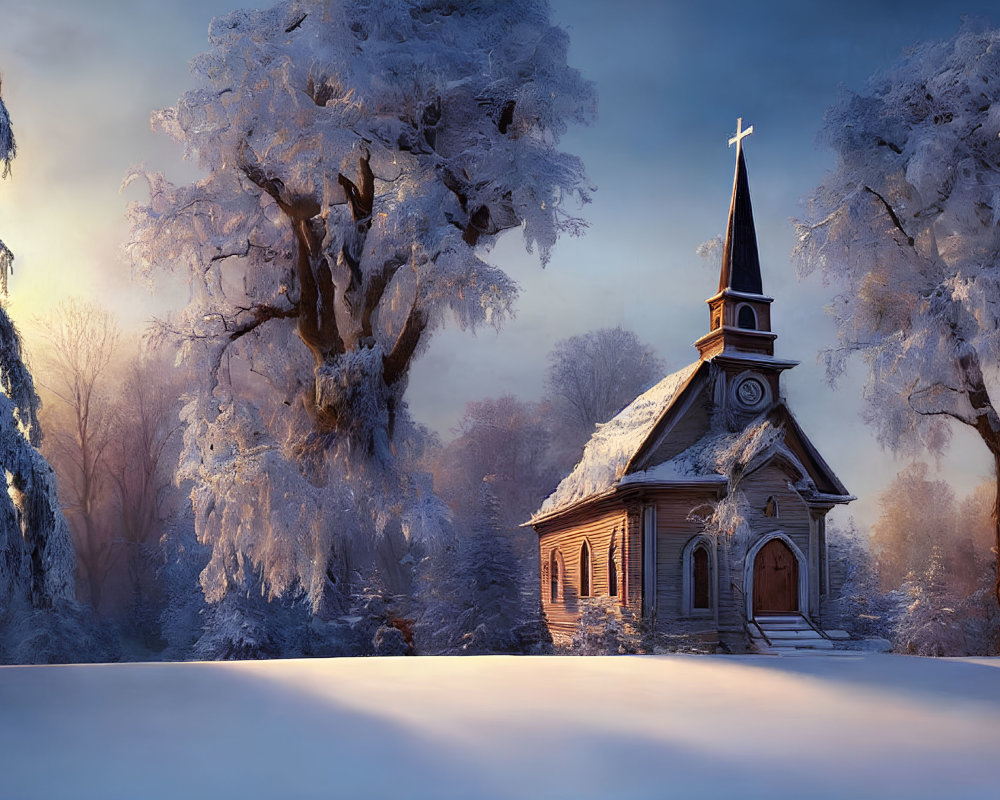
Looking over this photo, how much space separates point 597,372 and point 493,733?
84.1 ft

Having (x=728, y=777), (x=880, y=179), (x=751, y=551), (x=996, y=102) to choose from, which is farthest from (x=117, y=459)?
(x=728, y=777)

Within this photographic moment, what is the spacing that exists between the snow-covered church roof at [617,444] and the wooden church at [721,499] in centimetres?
4

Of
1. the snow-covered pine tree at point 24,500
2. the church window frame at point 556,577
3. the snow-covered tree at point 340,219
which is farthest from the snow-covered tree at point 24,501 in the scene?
the church window frame at point 556,577

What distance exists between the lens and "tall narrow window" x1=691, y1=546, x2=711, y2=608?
15.6m

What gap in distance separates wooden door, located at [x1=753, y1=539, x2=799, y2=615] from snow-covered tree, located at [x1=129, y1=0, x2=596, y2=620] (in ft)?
23.0

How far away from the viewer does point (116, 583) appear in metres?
23.5

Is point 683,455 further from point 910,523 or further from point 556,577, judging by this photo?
point 910,523

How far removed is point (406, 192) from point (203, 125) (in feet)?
9.49

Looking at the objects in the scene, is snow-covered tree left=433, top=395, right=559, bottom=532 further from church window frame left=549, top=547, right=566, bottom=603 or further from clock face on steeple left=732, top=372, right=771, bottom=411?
clock face on steeple left=732, top=372, right=771, bottom=411

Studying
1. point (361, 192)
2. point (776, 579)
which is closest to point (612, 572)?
point (776, 579)

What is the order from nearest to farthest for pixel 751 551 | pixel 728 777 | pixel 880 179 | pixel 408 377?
pixel 728 777, pixel 408 377, pixel 880 179, pixel 751 551

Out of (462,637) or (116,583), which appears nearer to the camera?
(462,637)

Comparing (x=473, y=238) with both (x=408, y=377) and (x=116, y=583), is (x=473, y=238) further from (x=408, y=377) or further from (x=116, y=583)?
(x=116, y=583)

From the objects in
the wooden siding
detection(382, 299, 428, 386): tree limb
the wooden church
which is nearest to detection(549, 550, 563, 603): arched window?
the wooden siding
